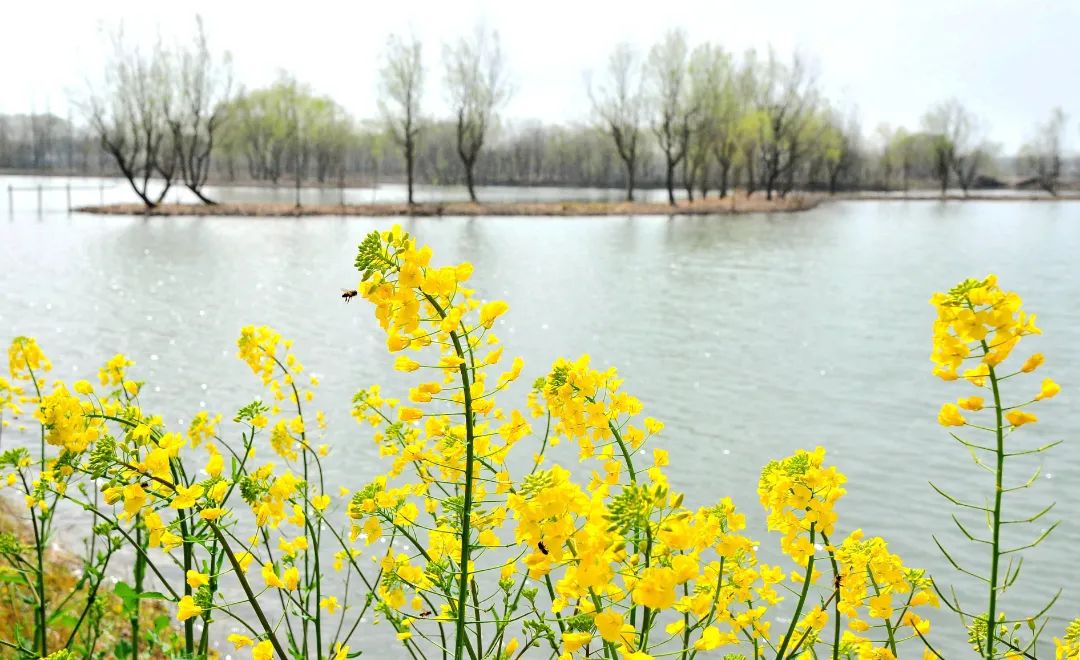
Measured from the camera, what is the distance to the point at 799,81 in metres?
66.9

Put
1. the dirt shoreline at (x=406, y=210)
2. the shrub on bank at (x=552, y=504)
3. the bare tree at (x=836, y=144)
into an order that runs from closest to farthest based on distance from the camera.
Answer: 1. the shrub on bank at (x=552, y=504)
2. the dirt shoreline at (x=406, y=210)
3. the bare tree at (x=836, y=144)

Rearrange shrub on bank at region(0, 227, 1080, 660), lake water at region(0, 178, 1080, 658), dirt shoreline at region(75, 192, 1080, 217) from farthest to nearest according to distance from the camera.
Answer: dirt shoreline at region(75, 192, 1080, 217) < lake water at region(0, 178, 1080, 658) < shrub on bank at region(0, 227, 1080, 660)

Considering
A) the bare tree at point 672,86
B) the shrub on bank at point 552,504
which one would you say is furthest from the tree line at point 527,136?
the shrub on bank at point 552,504

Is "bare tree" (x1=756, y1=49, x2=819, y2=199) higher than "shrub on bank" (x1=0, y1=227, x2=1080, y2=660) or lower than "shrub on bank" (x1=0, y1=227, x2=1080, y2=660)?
higher

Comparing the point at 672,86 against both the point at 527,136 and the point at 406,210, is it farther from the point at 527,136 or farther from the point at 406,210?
the point at 527,136

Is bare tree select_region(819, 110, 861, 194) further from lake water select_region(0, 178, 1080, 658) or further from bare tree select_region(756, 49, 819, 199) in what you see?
lake water select_region(0, 178, 1080, 658)

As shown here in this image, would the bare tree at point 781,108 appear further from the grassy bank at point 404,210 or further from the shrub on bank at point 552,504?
the shrub on bank at point 552,504

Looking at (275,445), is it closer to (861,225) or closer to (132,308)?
(132,308)

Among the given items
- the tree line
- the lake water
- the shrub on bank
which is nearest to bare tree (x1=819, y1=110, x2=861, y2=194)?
the tree line

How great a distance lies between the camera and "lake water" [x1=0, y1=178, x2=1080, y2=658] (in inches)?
291

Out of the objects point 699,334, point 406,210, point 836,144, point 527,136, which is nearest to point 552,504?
point 699,334

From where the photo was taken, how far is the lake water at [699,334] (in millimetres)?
7398

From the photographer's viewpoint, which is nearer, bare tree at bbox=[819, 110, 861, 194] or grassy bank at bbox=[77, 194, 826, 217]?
grassy bank at bbox=[77, 194, 826, 217]

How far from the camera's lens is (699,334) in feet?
45.9
